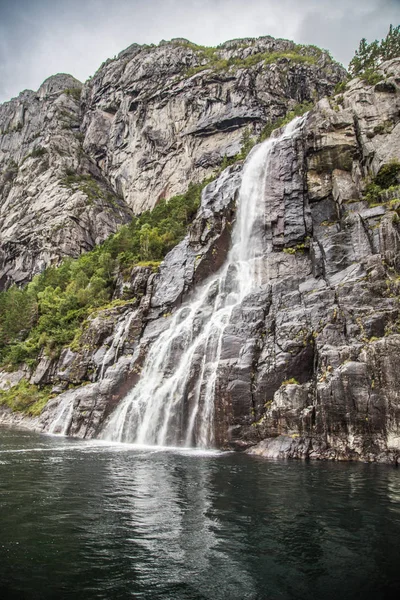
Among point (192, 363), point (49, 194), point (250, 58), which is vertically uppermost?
point (250, 58)

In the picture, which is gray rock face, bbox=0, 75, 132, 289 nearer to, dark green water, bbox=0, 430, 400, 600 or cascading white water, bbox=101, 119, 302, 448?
cascading white water, bbox=101, 119, 302, 448

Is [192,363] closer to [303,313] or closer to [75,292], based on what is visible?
[303,313]

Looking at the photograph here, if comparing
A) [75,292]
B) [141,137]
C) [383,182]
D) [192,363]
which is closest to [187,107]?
[141,137]

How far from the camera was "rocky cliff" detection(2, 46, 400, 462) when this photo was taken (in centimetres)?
2022

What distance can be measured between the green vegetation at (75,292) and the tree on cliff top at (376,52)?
33040 millimetres

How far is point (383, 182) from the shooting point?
113 ft

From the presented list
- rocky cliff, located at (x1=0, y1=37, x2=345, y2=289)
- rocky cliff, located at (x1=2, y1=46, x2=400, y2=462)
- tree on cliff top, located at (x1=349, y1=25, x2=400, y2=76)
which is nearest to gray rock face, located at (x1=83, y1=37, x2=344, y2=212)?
rocky cliff, located at (x1=0, y1=37, x2=345, y2=289)

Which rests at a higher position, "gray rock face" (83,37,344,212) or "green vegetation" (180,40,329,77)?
"green vegetation" (180,40,329,77)

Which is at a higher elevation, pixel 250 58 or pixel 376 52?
pixel 250 58

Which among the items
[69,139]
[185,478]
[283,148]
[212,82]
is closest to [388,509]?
[185,478]

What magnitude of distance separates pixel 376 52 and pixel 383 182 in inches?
1772

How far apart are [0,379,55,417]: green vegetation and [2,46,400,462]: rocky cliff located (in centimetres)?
123

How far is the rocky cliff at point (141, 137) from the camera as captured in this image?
84312 millimetres

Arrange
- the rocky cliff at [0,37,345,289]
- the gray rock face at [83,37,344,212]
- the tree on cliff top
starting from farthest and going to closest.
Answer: the rocky cliff at [0,37,345,289] < the gray rock face at [83,37,344,212] < the tree on cliff top
